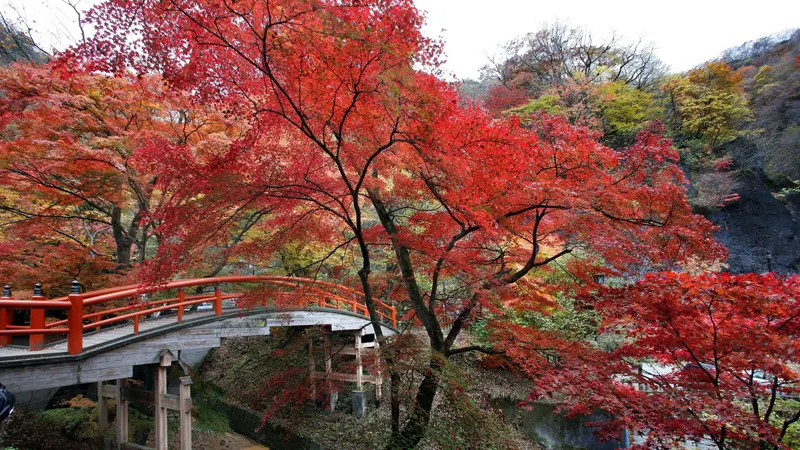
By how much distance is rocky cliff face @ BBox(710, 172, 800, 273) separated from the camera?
1514 cm

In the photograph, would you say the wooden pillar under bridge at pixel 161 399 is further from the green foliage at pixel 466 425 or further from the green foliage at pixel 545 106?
the green foliage at pixel 545 106

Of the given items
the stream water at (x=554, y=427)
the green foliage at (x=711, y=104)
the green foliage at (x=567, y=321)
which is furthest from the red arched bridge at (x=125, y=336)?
the green foliage at (x=711, y=104)

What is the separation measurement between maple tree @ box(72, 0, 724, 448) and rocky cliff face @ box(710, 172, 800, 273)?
13.3 m

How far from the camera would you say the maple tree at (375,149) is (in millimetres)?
3967

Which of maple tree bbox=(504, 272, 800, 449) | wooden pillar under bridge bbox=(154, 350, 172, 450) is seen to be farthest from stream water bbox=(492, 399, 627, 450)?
wooden pillar under bridge bbox=(154, 350, 172, 450)

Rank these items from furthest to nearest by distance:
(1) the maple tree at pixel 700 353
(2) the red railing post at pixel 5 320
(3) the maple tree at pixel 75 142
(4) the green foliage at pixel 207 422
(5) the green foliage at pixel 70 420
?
(4) the green foliage at pixel 207 422, (5) the green foliage at pixel 70 420, (3) the maple tree at pixel 75 142, (2) the red railing post at pixel 5 320, (1) the maple tree at pixel 700 353

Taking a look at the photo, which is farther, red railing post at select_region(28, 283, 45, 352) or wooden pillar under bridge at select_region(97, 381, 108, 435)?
wooden pillar under bridge at select_region(97, 381, 108, 435)

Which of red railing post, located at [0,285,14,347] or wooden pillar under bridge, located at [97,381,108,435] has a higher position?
red railing post, located at [0,285,14,347]

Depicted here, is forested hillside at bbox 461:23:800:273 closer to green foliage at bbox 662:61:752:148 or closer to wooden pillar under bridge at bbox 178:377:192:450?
green foliage at bbox 662:61:752:148

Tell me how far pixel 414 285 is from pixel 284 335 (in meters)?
8.48

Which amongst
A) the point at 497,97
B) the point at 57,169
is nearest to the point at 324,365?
the point at 57,169

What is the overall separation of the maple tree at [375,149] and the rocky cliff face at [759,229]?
1333cm

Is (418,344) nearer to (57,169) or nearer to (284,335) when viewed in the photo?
(57,169)

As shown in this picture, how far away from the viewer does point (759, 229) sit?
15.7m
